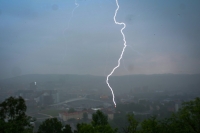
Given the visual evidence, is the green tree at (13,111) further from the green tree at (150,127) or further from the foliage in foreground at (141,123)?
the green tree at (150,127)

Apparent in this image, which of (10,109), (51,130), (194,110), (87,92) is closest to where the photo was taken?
(194,110)

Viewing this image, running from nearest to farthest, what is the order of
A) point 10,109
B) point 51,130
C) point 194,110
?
1. point 194,110
2. point 10,109
3. point 51,130

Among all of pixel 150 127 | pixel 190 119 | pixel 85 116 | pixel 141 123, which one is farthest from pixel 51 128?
pixel 190 119

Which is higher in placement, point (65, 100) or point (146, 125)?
point (65, 100)

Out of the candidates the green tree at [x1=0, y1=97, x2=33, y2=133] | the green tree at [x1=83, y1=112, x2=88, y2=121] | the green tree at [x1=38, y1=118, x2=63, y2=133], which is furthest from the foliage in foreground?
the green tree at [x1=83, y1=112, x2=88, y2=121]

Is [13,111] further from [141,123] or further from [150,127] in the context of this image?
[150,127]

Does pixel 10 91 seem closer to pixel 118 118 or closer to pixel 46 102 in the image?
pixel 46 102

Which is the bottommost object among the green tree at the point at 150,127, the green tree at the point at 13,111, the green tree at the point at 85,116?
the green tree at the point at 150,127

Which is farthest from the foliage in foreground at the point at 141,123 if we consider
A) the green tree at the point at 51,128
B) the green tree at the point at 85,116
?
the green tree at the point at 85,116

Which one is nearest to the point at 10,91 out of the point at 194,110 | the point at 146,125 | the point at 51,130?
the point at 51,130

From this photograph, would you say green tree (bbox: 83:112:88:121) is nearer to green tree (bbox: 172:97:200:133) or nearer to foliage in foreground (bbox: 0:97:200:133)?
foliage in foreground (bbox: 0:97:200:133)

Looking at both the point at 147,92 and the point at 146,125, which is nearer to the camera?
the point at 146,125
